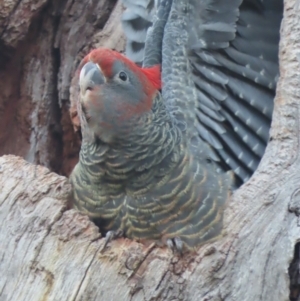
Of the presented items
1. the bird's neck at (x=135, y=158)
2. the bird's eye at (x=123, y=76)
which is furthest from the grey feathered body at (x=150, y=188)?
the bird's eye at (x=123, y=76)

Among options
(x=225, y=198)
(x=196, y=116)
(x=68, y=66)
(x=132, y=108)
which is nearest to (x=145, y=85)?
(x=132, y=108)

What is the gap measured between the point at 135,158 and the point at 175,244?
320 mm

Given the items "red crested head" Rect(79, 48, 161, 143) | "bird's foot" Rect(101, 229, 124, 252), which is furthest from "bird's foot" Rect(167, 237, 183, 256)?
"red crested head" Rect(79, 48, 161, 143)

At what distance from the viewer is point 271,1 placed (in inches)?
91.8

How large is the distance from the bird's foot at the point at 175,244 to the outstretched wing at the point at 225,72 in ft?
1.36

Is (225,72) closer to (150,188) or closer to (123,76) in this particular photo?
(123,76)

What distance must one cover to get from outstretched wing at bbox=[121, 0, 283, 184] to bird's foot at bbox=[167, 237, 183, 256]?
0.41 meters

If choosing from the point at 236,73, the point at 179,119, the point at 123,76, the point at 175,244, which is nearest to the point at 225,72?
the point at 236,73

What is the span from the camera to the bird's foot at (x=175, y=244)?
1.80m

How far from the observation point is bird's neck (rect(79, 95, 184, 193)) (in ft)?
6.33

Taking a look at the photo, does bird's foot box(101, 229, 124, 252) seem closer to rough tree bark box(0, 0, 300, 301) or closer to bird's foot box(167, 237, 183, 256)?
rough tree bark box(0, 0, 300, 301)

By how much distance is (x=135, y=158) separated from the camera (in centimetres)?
193

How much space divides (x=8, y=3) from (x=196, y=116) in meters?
1.06

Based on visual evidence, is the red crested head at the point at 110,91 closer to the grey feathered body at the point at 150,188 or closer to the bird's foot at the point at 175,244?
the grey feathered body at the point at 150,188
